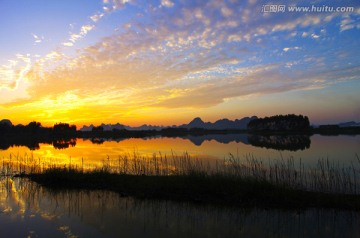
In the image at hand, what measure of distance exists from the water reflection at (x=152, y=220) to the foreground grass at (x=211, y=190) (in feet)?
2.58

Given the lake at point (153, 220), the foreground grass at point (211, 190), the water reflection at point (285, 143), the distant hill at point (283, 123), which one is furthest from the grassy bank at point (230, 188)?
the distant hill at point (283, 123)

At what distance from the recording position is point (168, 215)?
11.9 meters

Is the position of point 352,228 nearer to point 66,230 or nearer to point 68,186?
point 66,230

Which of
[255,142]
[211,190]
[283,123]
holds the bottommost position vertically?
[211,190]

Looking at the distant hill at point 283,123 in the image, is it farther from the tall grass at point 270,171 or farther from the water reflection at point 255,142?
the tall grass at point 270,171

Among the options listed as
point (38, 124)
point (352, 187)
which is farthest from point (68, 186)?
point (38, 124)

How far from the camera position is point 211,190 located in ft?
48.0

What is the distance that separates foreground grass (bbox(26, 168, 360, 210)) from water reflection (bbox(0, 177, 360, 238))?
79 centimetres

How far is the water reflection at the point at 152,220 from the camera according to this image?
9.96 meters

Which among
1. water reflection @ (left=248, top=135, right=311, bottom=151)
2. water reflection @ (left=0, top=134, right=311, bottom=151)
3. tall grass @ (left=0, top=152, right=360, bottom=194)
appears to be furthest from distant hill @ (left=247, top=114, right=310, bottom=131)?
tall grass @ (left=0, top=152, right=360, bottom=194)

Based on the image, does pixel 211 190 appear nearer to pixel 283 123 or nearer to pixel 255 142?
pixel 255 142

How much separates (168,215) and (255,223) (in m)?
3.60

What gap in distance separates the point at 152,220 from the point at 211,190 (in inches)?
169

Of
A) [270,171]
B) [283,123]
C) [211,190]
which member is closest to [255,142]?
[270,171]
